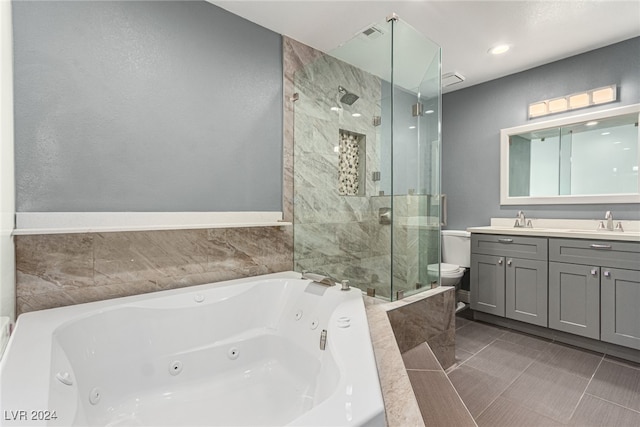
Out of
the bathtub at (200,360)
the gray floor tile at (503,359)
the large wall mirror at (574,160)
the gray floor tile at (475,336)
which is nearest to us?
the bathtub at (200,360)

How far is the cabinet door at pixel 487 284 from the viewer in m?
2.77

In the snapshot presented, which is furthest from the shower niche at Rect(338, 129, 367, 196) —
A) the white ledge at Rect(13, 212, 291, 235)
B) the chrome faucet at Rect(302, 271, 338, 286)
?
the chrome faucet at Rect(302, 271, 338, 286)

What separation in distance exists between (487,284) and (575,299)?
0.65 metres

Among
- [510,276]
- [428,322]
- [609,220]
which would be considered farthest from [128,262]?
[609,220]

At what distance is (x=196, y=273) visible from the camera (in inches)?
77.4

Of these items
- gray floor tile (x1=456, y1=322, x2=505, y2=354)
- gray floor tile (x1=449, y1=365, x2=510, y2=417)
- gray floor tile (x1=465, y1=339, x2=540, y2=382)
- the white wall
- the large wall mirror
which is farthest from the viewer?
the large wall mirror

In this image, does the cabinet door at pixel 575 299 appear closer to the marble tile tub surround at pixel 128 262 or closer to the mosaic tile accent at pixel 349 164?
the mosaic tile accent at pixel 349 164

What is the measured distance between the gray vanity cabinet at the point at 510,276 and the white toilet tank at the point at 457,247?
0.79ft

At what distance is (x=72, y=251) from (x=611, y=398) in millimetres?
3100

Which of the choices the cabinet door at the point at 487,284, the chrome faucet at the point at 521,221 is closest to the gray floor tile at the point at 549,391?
the cabinet door at the point at 487,284

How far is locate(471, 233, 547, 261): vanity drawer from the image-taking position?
2.54m

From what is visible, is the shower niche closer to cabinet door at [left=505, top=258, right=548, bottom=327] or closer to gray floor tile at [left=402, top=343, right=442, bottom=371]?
gray floor tile at [left=402, top=343, right=442, bottom=371]

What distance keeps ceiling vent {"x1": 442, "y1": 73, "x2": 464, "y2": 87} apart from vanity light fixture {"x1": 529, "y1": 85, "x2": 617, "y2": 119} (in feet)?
2.43

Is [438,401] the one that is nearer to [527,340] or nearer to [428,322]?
[428,322]
